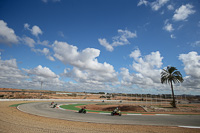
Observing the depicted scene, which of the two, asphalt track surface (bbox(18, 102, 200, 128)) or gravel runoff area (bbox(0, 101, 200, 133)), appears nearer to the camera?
gravel runoff area (bbox(0, 101, 200, 133))

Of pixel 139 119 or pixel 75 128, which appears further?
pixel 139 119

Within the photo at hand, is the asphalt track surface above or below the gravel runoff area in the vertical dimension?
below

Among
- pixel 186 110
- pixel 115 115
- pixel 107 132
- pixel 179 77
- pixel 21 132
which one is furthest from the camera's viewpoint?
pixel 179 77

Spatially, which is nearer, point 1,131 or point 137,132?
point 1,131

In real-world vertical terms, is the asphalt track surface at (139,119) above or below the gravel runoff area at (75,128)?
below

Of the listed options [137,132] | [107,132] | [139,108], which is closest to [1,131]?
[107,132]

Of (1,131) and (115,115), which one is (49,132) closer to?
(1,131)

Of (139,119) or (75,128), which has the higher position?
(75,128)

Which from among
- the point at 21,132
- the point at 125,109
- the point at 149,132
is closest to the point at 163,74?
the point at 125,109

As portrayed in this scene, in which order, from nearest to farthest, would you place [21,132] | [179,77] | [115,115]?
[21,132] → [115,115] → [179,77]

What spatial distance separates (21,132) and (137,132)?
8.99 meters

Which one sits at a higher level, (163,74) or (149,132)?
(163,74)

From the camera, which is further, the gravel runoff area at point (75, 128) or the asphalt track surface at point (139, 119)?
the asphalt track surface at point (139, 119)

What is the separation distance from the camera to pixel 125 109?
24.9 meters
